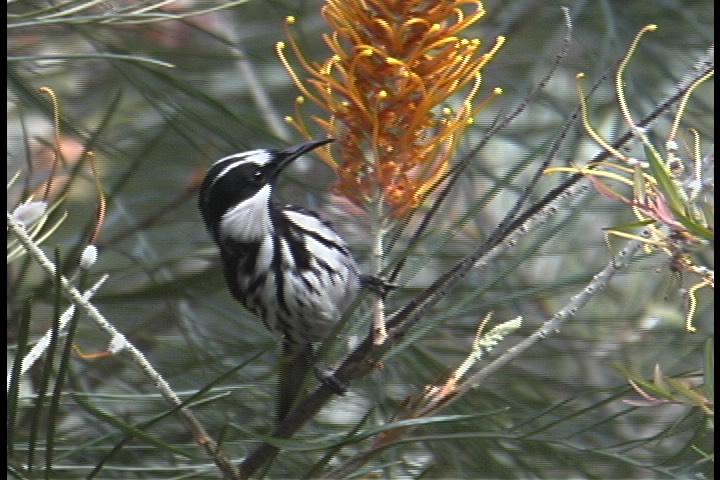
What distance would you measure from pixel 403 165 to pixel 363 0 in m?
0.13

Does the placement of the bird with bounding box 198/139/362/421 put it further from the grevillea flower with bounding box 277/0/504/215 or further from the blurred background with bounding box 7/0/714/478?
the grevillea flower with bounding box 277/0/504/215

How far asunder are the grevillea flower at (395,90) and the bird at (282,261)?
1.78 feet

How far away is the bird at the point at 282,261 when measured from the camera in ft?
4.99

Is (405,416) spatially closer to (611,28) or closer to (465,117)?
(465,117)

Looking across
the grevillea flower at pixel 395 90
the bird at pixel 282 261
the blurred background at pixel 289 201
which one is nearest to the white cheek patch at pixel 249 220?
the bird at pixel 282 261

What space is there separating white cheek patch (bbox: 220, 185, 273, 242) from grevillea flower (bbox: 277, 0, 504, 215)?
0.53 meters

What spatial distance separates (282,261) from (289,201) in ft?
1.07

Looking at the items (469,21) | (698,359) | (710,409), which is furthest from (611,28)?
(710,409)

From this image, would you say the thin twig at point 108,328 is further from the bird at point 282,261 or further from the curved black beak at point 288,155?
the bird at point 282,261

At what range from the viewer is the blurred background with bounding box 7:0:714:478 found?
150 centimetres

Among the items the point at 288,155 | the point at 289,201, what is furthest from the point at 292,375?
the point at 289,201

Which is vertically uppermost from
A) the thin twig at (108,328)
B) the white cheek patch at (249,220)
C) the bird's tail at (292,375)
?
the white cheek patch at (249,220)

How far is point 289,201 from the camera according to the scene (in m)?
1.89

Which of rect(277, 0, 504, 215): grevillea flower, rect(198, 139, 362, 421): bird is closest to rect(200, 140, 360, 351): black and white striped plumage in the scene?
rect(198, 139, 362, 421): bird
